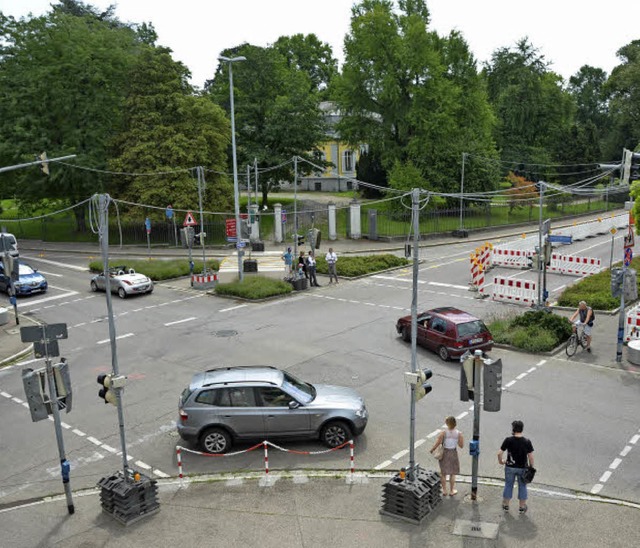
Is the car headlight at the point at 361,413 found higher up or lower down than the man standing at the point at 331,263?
lower down

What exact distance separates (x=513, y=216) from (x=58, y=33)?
42.0 m

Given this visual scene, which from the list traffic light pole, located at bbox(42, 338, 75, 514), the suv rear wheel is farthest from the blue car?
the suv rear wheel

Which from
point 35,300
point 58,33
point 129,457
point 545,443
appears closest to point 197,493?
point 129,457

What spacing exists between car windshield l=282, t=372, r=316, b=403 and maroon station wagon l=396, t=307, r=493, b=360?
238 inches

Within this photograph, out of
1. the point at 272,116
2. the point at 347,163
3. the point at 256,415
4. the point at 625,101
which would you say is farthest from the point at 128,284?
the point at 625,101

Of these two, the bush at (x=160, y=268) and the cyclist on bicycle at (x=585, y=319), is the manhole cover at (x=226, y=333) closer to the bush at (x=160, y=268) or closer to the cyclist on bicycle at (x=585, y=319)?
the cyclist on bicycle at (x=585, y=319)

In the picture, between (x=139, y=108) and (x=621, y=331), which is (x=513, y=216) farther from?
(x=621, y=331)

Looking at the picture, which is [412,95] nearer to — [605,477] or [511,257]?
[511,257]

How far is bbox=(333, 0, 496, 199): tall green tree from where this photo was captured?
50312mm

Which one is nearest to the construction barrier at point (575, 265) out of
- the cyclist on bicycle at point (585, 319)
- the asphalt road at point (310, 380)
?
the asphalt road at point (310, 380)

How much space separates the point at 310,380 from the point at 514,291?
40.5 ft

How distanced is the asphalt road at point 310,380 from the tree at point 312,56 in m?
63.7

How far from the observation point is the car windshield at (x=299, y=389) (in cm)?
1265

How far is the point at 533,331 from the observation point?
757 inches
